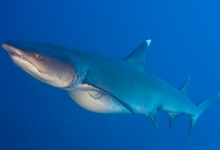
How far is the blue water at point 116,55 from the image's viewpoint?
13844 mm

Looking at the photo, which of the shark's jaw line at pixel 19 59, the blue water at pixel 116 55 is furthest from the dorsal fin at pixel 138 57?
the blue water at pixel 116 55

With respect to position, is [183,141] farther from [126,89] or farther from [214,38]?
[214,38]

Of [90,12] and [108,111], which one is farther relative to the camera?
[90,12]

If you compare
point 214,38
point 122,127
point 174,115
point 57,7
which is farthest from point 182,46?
point 174,115

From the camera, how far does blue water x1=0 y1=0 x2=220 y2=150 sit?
1384 centimetres

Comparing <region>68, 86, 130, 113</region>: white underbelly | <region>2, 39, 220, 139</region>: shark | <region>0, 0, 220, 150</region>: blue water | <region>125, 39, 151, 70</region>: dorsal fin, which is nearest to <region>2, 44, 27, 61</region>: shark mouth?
<region>2, 39, 220, 139</region>: shark

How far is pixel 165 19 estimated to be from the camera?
144 feet

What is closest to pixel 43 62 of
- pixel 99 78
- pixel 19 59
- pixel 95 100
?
pixel 19 59

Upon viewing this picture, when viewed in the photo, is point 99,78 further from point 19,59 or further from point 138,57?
point 138,57

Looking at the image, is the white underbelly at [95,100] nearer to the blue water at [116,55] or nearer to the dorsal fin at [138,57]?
the dorsal fin at [138,57]

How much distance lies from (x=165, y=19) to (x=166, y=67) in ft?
46.9

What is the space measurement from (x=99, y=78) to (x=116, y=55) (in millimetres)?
30206

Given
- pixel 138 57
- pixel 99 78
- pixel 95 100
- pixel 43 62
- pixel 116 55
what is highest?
pixel 116 55

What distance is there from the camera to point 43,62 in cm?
243
